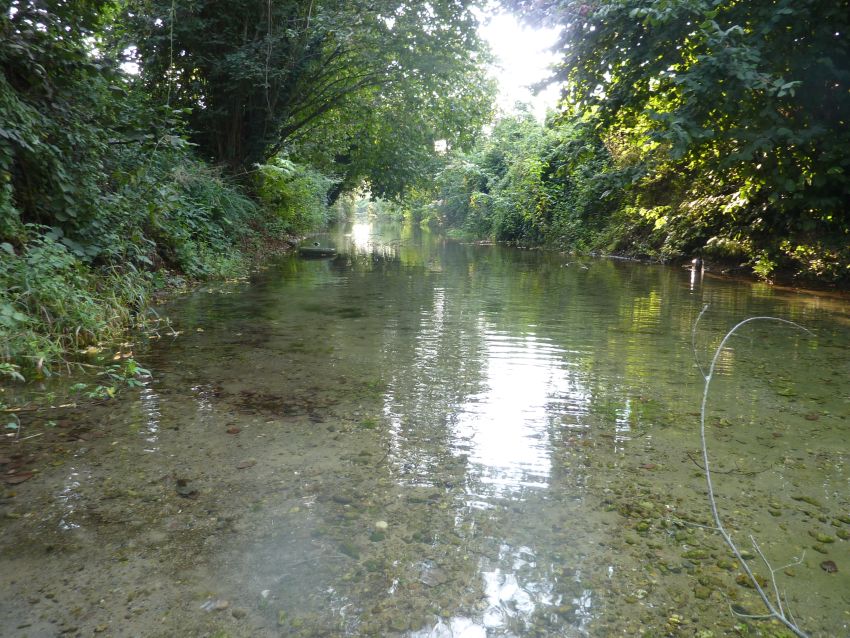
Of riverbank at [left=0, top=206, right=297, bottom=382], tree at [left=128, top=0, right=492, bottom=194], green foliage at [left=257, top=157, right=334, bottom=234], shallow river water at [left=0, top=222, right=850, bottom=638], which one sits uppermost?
tree at [left=128, top=0, right=492, bottom=194]

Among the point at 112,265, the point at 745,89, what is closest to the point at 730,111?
the point at 745,89

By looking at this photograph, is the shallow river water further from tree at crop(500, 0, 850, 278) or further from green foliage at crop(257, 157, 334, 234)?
green foliage at crop(257, 157, 334, 234)

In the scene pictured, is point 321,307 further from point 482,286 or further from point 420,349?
point 482,286

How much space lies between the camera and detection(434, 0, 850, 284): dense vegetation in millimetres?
7113

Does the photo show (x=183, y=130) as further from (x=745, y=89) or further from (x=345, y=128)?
(x=345, y=128)

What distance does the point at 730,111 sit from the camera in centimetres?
729

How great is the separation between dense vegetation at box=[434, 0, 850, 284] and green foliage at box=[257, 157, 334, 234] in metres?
8.19

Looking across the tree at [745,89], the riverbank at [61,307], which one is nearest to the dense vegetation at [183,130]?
the riverbank at [61,307]

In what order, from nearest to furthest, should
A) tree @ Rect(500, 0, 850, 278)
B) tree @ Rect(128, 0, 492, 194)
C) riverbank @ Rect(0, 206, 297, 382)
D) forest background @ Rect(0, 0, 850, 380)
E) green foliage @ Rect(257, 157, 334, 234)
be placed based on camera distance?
riverbank @ Rect(0, 206, 297, 382) → forest background @ Rect(0, 0, 850, 380) → tree @ Rect(500, 0, 850, 278) → tree @ Rect(128, 0, 492, 194) → green foliage @ Rect(257, 157, 334, 234)

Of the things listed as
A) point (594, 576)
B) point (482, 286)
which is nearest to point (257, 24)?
point (482, 286)

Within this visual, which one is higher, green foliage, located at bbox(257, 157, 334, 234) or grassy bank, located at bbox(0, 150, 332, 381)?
green foliage, located at bbox(257, 157, 334, 234)

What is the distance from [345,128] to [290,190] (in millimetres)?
2568

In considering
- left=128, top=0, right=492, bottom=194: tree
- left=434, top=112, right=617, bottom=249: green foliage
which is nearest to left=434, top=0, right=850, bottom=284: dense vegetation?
left=434, top=112, right=617, bottom=249: green foliage

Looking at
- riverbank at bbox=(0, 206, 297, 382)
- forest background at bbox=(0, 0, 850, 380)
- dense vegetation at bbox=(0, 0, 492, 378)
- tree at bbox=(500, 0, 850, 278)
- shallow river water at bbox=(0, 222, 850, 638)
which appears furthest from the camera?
tree at bbox=(500, 0, 850, 278)
